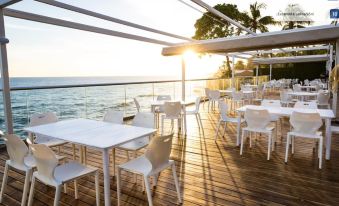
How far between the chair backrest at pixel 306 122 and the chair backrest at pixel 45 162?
330 centimetres

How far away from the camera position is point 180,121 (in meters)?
5.88

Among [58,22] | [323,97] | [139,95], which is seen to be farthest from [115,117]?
[323,97]

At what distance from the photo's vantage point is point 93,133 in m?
2.68

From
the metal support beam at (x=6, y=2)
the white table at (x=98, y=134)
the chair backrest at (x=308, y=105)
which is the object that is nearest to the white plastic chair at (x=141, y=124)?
the white table at (x=98, y=134)

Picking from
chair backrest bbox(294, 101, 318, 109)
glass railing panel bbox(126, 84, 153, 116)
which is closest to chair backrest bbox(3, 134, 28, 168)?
glass railing panel bbox(126, 84, 153, 116)

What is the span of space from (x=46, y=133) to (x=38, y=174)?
579 mm

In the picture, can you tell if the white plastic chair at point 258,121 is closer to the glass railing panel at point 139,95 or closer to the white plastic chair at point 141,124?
the white plastic chair at point 141,124

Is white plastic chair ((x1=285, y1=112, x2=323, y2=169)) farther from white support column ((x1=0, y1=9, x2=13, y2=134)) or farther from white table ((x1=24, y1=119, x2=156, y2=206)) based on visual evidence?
white support column ((x1=0, y1=9, x2=13, y2=134))

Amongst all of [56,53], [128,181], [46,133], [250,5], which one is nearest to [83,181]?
[128,181]

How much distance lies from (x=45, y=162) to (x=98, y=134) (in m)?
0.65

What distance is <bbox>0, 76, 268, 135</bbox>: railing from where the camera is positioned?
15.6 ft

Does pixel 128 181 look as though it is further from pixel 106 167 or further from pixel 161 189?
pixel 106 167

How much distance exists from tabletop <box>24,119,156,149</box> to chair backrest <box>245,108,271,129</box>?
1.97 metres

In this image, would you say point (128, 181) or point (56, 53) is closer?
point (128, 181)
